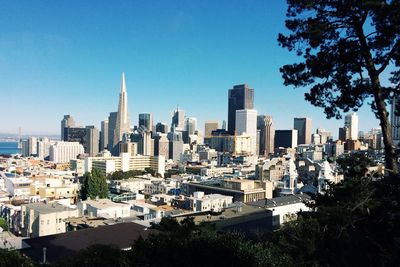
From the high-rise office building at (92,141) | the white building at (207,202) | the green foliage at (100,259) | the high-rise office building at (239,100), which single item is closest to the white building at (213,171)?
the white building at (207,202)

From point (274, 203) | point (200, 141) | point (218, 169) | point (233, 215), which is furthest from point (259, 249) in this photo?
point (200, 141)

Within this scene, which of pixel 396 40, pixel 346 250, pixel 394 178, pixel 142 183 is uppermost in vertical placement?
pixel 396 40

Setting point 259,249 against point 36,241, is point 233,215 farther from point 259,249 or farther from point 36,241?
point 259,249

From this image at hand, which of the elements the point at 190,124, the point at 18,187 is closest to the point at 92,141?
the point at 190,124

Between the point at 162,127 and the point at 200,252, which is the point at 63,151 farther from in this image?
the point at 200,252

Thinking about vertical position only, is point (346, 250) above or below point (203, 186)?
above

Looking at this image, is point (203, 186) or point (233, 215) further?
point (203, 186)

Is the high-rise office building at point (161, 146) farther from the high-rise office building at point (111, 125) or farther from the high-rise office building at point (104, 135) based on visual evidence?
the high-rise office building at point (104, 135)

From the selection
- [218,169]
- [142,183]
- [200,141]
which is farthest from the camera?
[200,141]
